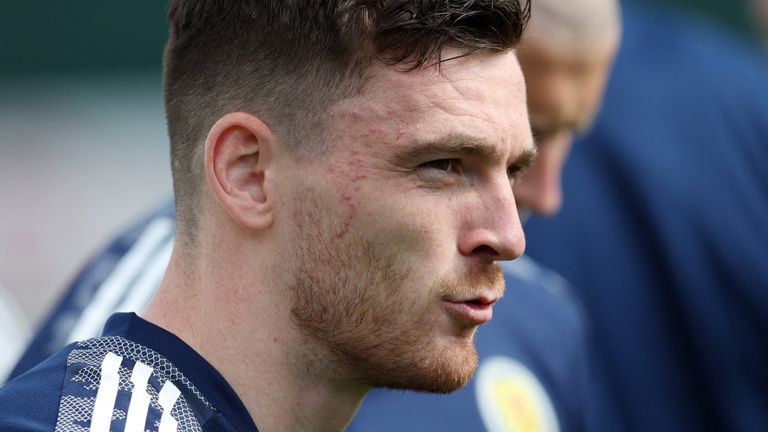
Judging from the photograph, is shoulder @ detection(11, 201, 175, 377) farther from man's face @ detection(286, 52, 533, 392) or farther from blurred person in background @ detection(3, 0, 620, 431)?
man's face @ detection(286, 52, 533, 392)

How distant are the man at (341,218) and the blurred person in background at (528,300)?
3.38 feet

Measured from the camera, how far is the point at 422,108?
7.07 feet

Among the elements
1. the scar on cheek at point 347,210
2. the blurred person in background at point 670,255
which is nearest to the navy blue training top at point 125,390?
the scar on cheek at point 347,210

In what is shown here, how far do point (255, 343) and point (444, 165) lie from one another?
1.38ft

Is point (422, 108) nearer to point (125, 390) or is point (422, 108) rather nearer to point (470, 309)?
point (470, 309)

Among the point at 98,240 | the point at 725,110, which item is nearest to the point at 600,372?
the point at 725,110

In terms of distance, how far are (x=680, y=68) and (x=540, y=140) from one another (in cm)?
226

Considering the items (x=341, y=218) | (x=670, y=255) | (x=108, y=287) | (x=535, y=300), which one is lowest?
(x=670, y=255)

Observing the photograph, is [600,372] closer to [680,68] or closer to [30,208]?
[680,68]

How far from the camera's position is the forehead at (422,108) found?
216 centimetres

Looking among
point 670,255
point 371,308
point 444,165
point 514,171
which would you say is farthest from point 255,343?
point 670,255

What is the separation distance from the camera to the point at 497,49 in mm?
2252

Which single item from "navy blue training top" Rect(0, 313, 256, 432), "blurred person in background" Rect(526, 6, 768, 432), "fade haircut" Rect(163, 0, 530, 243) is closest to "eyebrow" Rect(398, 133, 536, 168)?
"fade haircut" Rect(163, 0, 530, 243)

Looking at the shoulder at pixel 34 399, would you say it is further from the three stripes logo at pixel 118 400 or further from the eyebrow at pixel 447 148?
the eyebrow at pixel 447 148
